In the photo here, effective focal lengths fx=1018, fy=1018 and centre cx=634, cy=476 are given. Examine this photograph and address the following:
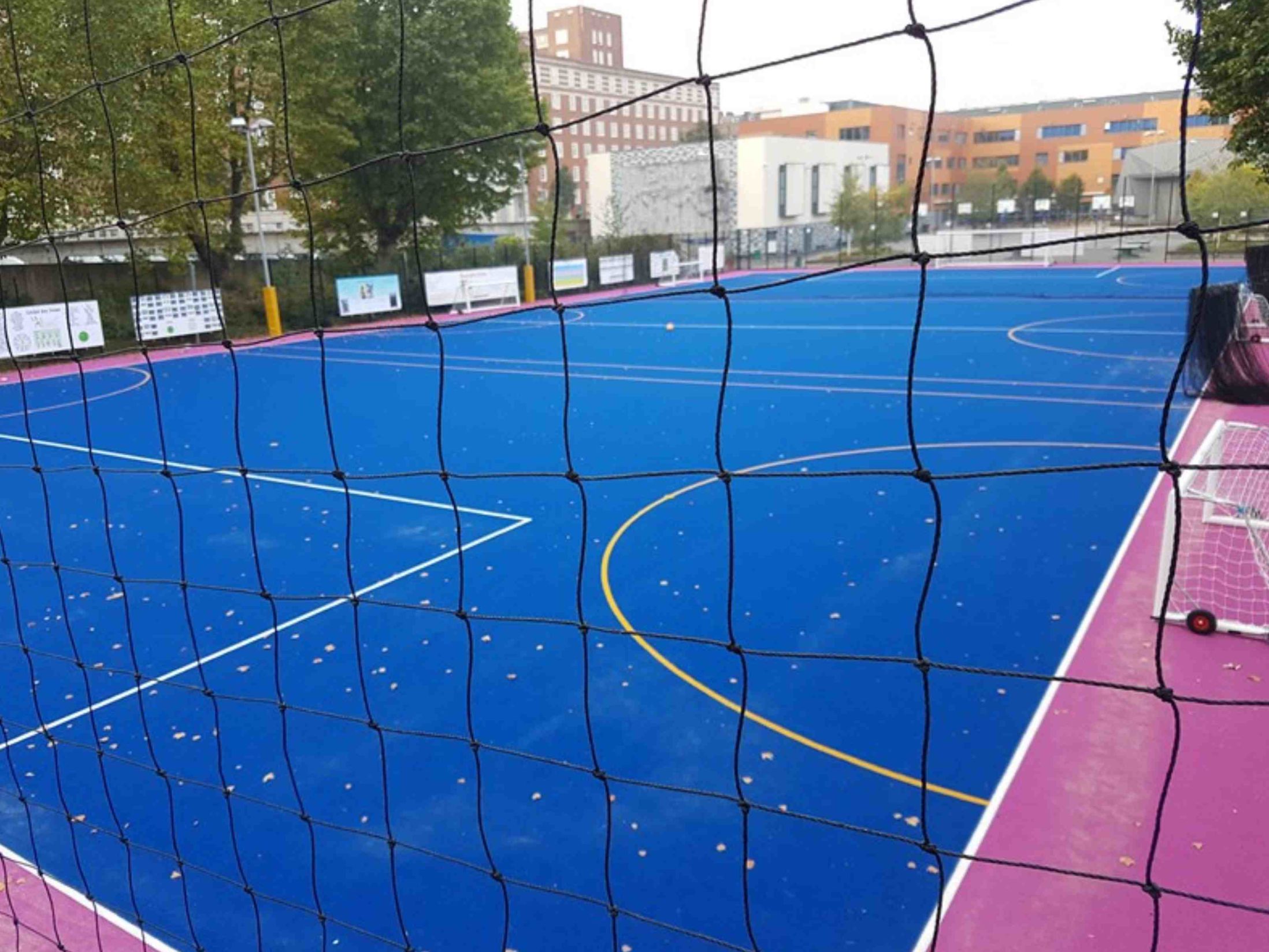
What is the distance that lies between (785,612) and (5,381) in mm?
13616

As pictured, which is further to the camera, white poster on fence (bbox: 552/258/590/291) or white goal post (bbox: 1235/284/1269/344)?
white poster on fence (bbox: 552/258/590/291)

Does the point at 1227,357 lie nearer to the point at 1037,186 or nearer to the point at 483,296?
the point at 483,296

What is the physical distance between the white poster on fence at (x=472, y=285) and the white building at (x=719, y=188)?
13.9 metres

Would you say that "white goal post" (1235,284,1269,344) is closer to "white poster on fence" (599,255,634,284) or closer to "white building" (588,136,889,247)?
"white poster on fence" (599,255,634,284)

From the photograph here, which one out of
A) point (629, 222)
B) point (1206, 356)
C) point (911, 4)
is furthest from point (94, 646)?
point (629, 222)

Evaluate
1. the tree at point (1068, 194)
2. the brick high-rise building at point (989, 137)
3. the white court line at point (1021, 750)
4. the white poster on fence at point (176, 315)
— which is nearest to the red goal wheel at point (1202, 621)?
the white court line at point (1021, 750)

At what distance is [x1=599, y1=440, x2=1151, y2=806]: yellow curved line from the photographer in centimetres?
360

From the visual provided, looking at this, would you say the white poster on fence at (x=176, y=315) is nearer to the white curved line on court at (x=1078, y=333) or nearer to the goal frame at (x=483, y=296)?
the goal frame at (x=483, y=296)

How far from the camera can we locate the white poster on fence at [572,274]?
81.2 ft

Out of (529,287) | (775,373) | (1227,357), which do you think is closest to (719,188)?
(529,287)

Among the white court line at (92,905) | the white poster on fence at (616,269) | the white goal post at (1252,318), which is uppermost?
the white poster on fence at (616,269)

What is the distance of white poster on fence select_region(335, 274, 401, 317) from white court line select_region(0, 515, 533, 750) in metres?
14.5

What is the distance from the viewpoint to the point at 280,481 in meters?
8.36

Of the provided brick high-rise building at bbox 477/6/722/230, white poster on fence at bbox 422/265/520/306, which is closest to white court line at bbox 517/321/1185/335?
white poster on fence at bbox 422/265/520/306
